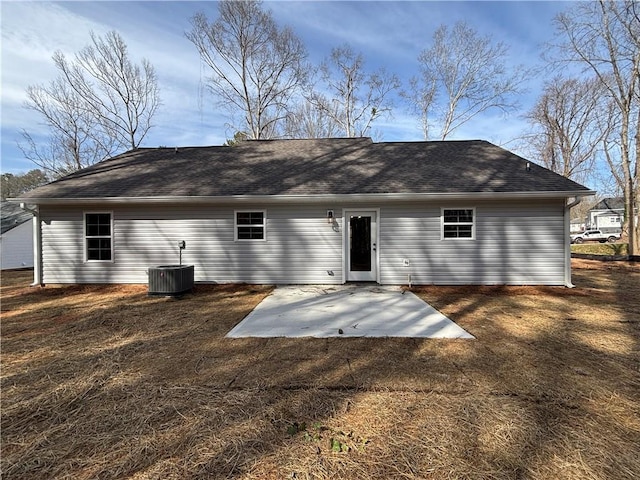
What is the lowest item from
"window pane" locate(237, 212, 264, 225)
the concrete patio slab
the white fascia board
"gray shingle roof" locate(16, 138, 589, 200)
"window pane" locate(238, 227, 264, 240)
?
the concrete patio slab

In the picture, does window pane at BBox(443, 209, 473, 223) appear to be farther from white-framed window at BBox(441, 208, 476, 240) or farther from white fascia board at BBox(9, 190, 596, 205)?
white fascia board at BBox(9, 190, 596, 205)

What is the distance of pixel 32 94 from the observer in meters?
18.4

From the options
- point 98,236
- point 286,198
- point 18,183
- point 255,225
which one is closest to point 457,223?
point 286,198

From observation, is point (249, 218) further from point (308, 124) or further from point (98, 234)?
point (308, 124)

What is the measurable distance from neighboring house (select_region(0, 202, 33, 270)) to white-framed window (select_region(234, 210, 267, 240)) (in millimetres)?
12295

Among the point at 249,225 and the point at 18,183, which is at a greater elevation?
the point at 18,183

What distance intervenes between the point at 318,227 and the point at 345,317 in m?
3.65

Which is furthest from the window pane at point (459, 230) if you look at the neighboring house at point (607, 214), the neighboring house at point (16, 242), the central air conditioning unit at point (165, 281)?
the neighboring house at point (607, 214)

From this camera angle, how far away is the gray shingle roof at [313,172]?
8539 millimetres

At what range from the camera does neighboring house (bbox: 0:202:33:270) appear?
1338cm

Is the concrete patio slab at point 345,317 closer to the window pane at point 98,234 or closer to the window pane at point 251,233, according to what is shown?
the window pane at point 251,233

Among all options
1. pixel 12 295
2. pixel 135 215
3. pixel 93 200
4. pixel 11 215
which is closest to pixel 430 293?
pixel 135 215

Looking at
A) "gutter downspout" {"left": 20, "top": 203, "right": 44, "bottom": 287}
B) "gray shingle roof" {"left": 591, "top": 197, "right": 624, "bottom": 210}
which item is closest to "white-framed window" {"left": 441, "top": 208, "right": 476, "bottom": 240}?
"gutter downspout" {"left": 20, "top": 203, "right": 44, "bottom": 287}

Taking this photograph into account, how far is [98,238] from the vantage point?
9.01 m
